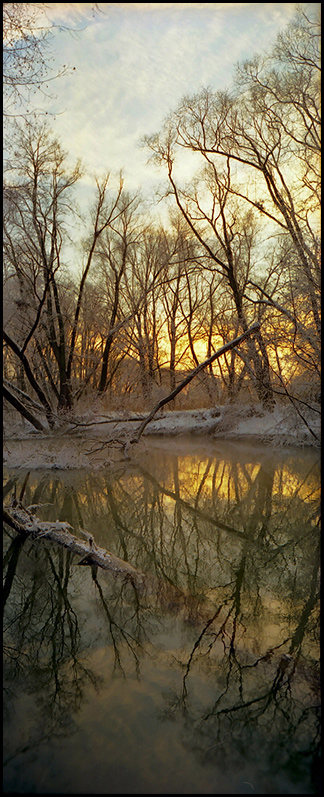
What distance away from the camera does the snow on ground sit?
10.3 metres

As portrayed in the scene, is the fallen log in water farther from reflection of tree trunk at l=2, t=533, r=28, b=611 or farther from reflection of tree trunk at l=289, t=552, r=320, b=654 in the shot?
reflection of tree trunk at l=289, t=552, r=320, b=654

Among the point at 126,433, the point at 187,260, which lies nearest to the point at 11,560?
the point at 126,433

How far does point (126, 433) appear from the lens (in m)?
12.3

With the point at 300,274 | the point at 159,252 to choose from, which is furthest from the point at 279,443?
the point at 159,252

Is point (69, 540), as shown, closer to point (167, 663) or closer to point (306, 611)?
point (167, 663)

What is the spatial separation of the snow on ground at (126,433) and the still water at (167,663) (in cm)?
464

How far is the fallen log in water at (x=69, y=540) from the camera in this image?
431 cm

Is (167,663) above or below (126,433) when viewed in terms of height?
below

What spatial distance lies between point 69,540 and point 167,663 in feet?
7.53

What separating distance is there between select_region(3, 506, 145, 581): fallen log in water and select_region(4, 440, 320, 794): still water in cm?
11

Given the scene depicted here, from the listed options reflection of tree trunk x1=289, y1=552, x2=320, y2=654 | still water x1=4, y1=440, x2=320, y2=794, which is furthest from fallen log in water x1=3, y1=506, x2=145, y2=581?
reflection of tree trunk x1=289, y1=552, x2=320, y2=654

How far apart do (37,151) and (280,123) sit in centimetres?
619

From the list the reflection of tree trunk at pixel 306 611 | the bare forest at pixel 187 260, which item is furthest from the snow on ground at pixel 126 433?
the reflection of tree trunk at pixel 306 611

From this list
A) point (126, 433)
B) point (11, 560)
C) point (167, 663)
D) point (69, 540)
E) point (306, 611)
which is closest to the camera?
point (167, 663)
